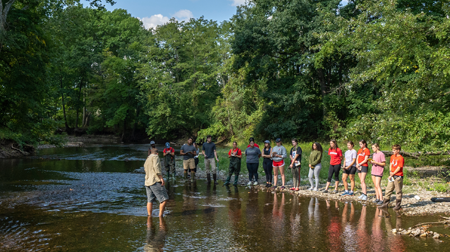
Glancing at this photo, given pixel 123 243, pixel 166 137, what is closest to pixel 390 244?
pixel 123 243

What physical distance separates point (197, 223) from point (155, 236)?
135cm

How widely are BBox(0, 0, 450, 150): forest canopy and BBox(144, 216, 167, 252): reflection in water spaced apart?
9765mm

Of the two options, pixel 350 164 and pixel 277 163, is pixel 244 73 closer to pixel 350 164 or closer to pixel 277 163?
pixel 277 163

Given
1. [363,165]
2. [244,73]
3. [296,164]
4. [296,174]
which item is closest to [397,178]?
[363,165]

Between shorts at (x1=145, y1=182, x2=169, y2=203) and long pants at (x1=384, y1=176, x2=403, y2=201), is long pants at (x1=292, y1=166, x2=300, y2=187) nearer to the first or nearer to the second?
long pants at (x1=384, y1=176, x2=403, y2=201)

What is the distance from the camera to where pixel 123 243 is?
259 inches

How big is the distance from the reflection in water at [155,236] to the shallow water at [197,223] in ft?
0.06

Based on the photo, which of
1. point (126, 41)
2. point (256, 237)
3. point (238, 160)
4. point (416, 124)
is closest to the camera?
point (256, 237)

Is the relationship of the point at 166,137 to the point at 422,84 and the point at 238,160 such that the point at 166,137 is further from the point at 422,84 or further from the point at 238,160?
the point at 422,84

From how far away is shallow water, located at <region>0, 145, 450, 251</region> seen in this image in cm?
652

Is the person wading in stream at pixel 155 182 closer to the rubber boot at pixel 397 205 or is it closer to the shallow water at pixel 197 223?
the shallow water at pixel 197 223

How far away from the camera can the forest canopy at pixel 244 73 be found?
13.3 metres

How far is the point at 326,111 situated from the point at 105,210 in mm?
27275

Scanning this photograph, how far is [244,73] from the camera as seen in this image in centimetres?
3550
